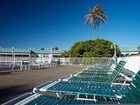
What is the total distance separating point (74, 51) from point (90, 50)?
3.34 m

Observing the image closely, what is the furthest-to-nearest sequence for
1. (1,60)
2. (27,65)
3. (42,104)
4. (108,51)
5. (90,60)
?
(108,51)
(90,60)
(1,60)
(27,65)
(42,104)

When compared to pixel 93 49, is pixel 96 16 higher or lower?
higher

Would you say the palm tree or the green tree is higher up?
the palm tree

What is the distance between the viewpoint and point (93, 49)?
166ft

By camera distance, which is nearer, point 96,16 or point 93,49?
point 93,49

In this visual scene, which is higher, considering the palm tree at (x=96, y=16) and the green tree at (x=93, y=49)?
the palm tree at (x=96, y=16)

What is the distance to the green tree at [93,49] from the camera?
50.1 metres

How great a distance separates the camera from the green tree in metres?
50.1

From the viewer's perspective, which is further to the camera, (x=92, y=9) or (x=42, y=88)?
(x=92, y=9)

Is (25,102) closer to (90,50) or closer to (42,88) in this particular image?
(42,88)

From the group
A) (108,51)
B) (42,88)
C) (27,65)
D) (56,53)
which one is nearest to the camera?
(42,88)

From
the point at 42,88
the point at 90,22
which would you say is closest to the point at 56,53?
the point at 90,22

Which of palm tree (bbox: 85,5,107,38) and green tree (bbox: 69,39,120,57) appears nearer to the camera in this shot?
green tree (bbox: 69,39,120,57)

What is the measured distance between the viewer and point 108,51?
5081cm
